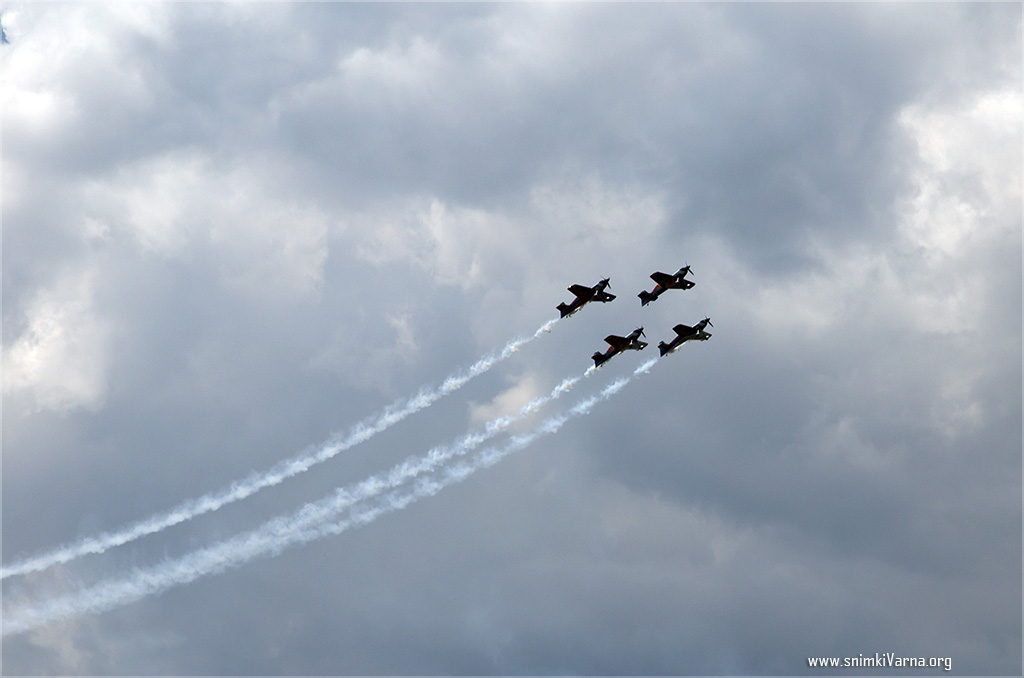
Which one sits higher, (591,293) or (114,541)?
(591,293)

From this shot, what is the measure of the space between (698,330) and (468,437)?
3162 cm

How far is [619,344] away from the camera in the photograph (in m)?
167

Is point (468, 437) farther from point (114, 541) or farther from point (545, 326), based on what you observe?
point (114, 541)

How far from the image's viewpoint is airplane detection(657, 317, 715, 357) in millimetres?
167125

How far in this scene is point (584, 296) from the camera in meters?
162

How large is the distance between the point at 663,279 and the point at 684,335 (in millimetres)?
8471

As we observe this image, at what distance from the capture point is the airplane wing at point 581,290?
161000 millimetres

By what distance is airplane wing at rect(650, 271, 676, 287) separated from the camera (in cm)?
16300

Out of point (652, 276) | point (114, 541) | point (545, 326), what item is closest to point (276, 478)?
point (114, 541)

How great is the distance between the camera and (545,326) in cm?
16162

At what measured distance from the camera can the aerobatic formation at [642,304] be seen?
162 meters

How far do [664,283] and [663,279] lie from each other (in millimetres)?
624

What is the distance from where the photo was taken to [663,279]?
16325cm

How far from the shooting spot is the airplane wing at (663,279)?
535 ft
